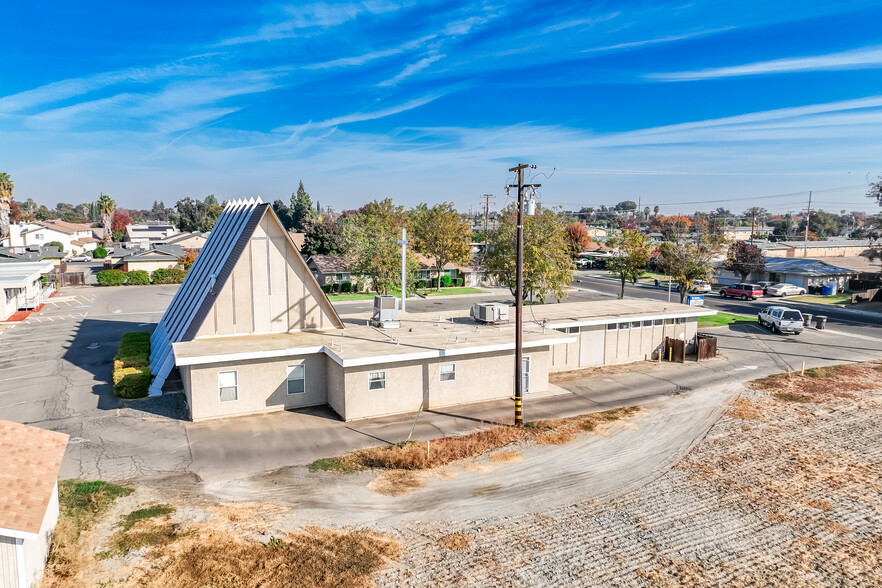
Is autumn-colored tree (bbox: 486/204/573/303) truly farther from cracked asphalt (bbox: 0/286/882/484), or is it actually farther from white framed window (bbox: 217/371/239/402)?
white framed window (bbox: 217/371/239/402)

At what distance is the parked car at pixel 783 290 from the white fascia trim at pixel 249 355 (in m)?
57.4

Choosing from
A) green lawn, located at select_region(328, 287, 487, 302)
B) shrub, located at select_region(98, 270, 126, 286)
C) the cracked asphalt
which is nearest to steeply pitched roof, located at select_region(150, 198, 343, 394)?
the cracked asphalt

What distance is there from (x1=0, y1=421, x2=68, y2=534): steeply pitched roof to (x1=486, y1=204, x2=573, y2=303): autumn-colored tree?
30.8 metres

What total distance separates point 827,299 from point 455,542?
206 feet

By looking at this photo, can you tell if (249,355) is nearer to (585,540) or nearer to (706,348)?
(585,540)

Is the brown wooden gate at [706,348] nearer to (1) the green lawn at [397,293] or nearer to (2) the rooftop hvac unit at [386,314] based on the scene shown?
(2) the rooftop hvac unit at [386,314]

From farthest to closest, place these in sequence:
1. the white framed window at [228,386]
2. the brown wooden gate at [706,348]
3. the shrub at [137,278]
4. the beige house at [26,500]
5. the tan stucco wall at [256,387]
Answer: the shrub at [137,278] < the brown wooden gate at [706,348] < the white framed window at [228,386] < the tan stucco wall at [256,387] < the beige house at [26,500]

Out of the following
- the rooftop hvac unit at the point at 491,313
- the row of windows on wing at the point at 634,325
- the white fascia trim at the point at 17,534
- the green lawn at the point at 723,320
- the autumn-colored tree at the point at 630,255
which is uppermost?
the autumn-colored tree at the point at 630,255

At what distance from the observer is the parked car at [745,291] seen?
5916 cm

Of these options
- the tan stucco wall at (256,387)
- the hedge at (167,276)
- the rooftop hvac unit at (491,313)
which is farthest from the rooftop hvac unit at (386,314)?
the hedge at (167,276)

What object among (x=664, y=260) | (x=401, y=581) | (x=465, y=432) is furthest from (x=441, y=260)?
(x=401, y=581)

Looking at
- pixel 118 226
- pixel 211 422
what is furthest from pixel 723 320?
pixel 118 226

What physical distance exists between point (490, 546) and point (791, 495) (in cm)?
Result: 918

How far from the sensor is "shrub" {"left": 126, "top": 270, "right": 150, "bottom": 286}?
223 ft
